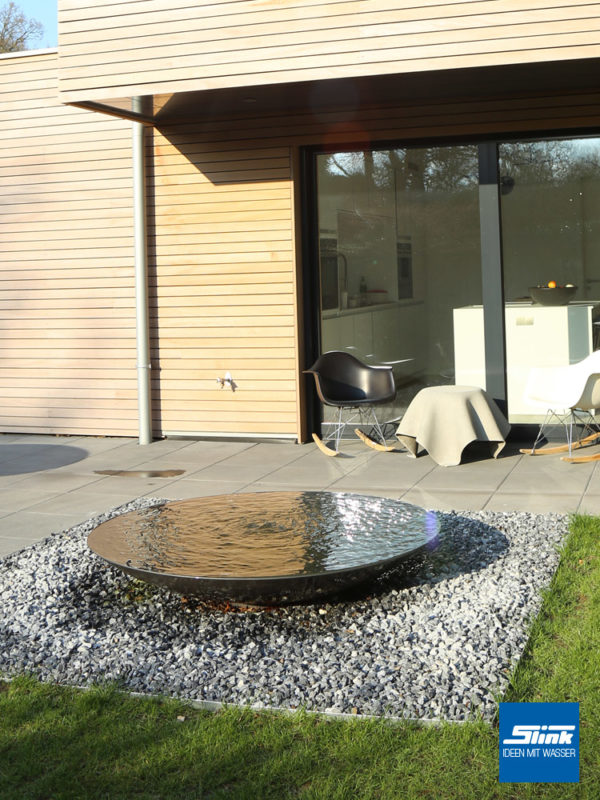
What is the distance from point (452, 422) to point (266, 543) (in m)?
3.33

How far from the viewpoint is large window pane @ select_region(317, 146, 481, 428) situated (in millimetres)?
8375

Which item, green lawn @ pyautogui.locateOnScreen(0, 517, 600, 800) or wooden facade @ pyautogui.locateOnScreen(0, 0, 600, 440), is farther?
wooden facade @ pyautogui.locateOnScreen(0, 0, 600, 440)

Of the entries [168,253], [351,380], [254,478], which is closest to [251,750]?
[254,478]

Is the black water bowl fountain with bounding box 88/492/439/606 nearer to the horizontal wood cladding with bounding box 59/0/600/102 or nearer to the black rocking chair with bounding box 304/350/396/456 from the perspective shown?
the black rocking chair with bounding box 304/350/396/456

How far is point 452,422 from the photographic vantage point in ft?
24.6

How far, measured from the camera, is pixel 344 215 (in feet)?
28.7

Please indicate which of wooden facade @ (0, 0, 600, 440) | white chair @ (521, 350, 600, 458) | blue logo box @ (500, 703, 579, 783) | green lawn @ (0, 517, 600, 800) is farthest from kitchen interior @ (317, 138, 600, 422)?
blue logo box @ (500, 703, 579, 783)

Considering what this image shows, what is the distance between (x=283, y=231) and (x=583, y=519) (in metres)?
4.13

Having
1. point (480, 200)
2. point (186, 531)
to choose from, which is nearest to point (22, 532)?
point (186, 531)

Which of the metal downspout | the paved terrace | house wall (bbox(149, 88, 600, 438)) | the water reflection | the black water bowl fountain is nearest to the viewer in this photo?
the black water bowl fountain

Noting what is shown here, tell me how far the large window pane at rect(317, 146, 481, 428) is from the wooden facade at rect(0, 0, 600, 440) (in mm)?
294

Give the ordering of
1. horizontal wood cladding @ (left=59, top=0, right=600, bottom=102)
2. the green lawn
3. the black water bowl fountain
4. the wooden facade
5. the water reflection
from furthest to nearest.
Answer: the wooden facade, horizontal wood cladding @ (left=59, top=0, right=600, bottom=102), the water reflection, the black water bowl fountain, the green lawn

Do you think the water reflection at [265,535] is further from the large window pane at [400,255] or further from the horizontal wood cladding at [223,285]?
the large window pane at [400,255]

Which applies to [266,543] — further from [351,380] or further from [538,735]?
[351,380]
